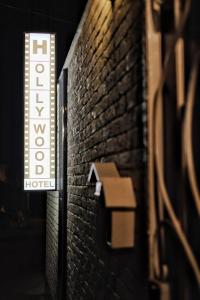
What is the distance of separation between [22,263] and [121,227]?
11399mm

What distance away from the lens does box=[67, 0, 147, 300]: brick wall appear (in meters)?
2.59

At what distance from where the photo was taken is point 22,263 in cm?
1320

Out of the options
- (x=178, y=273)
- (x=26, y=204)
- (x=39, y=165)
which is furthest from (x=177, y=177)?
(x=26, y=204)

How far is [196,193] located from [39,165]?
512 centimetres

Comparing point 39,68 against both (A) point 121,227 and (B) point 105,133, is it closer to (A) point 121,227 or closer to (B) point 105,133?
(B) point 105,133

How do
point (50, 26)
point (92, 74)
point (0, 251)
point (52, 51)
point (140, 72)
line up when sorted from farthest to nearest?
point (50, 26) < point (0, 251) < point (52, 51) < point (92, 74) < point (140, 72)

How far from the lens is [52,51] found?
6.77 m

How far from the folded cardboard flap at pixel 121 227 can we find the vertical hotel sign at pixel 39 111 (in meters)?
4.43

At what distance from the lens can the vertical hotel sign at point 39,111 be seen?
6.71 meters

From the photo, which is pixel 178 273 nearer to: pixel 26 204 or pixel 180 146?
pixel 180 146

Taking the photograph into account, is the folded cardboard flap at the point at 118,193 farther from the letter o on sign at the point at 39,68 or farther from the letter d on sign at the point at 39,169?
the letter o on sign at the point at 39,68

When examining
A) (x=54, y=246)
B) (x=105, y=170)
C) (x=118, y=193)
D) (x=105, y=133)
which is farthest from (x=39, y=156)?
(x=118, y=193)

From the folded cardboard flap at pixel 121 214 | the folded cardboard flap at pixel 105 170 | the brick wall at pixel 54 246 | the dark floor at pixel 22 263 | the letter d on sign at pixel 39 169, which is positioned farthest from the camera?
the dark floor at pixel 22 263

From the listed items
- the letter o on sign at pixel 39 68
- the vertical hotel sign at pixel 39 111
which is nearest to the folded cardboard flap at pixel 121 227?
the vertical hotel sign at pixel 39 111
